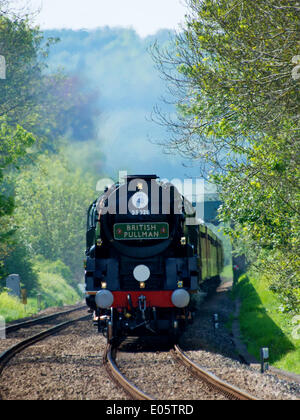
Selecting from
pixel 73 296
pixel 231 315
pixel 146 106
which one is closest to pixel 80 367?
pixel 231 315

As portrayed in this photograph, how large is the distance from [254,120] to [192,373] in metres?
5.89

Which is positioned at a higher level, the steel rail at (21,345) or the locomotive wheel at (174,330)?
the locomotive wheel at (174,330)

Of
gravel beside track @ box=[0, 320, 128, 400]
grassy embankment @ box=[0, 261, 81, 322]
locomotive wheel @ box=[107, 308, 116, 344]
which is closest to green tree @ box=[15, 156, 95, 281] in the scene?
grassy embankment @ box=[0, 261, 81, 322]

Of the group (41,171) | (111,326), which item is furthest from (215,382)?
(41,171)

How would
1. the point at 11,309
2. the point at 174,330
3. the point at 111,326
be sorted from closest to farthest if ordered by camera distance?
the point at 111,326 < the point at 174,330 < the point at 11,309

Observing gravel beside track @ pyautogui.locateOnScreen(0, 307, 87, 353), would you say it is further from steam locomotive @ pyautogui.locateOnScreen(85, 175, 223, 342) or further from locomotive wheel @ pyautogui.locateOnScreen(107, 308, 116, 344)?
steam locomotive @ pyautogui.locateOnScreen(85, 175, 223, 342)

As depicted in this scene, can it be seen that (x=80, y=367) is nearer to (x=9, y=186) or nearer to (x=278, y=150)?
(x=278, y=150)

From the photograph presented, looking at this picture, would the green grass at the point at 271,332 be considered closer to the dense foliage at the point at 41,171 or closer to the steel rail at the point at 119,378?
the steel rail at the point at 119,378

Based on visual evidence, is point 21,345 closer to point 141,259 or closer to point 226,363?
point 141,259

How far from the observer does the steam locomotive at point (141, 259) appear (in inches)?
479

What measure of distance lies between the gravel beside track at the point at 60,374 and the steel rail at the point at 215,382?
1.50 m

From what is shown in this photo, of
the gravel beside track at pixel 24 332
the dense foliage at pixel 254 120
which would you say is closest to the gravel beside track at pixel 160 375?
the dense foliage at pixel 254 120

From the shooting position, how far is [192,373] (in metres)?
9.33

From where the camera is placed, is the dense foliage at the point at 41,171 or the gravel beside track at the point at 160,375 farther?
the dense foliage at the point at 41,171
